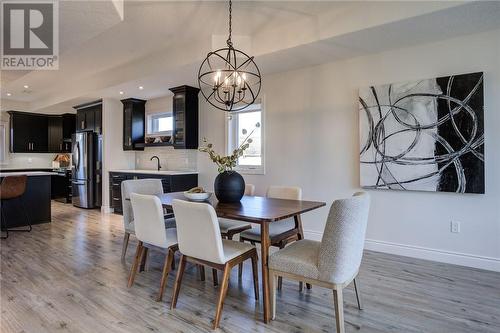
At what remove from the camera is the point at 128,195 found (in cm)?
322

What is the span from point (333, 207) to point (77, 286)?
2374 millimetres

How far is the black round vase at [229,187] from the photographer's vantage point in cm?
276

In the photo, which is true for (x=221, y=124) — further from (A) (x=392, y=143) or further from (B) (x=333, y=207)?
(B) (x=333, y=207)

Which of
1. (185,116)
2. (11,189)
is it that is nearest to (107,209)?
(11,189)

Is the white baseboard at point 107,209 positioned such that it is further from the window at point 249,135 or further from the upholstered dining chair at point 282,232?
the upholstered dining chair at point 282,232

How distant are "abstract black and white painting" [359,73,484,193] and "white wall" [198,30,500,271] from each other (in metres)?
0.11

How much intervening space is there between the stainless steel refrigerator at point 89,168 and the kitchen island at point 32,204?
121 centimetres

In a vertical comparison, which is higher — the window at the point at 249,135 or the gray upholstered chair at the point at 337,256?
the window at the point at 249,135

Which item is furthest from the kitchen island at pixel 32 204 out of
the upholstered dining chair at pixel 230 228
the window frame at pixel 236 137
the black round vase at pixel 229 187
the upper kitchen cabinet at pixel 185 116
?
the black round vase at pixel 229 187

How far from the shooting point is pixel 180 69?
429cm

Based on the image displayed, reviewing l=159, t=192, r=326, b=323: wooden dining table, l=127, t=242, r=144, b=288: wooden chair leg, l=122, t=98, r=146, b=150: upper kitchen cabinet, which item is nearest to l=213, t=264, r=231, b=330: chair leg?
l=159, t=192, r=326, b=323: wooden dining table

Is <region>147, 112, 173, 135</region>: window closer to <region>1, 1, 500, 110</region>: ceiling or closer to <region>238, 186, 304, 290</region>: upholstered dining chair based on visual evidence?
<region>1, 1, 500, 110</region>: ceiling

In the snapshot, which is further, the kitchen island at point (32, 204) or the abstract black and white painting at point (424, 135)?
the kitchen island at point (32, 204)

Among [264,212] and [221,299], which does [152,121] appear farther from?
[221,299]
